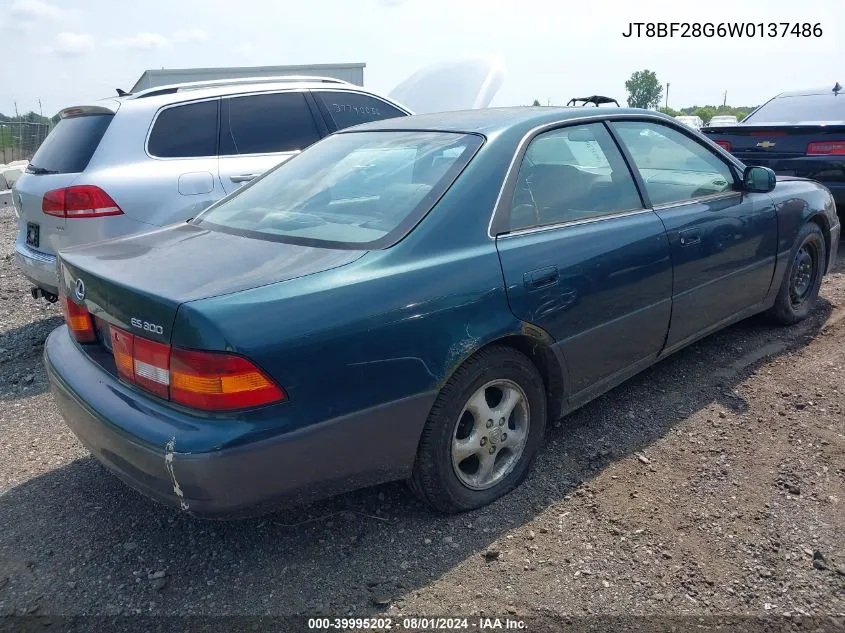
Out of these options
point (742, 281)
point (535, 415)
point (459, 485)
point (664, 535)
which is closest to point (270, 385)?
point (459, 485)

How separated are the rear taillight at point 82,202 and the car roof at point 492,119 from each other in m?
1.83

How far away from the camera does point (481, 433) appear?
→ 273 cm

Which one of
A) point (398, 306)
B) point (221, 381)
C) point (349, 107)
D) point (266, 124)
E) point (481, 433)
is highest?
point (349, 107)

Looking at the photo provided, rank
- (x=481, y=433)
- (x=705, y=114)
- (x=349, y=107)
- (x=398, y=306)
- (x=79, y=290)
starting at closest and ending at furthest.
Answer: (x=398, y=306) → (x=79, y=290) → (x=481, y=433) → (x=349, y=107) → (x=705, y=114)

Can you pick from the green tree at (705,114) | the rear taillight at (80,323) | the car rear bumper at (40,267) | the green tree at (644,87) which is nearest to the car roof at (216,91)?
the car rear bumper at (40,267)

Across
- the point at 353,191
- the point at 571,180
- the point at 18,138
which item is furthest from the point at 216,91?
the point at 18,138

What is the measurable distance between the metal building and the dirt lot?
1055 cm

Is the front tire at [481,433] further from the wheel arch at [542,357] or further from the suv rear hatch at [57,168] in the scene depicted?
the suv rear hatch at [57,168]

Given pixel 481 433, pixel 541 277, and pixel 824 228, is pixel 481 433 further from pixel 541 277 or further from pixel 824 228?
pixel 824 228

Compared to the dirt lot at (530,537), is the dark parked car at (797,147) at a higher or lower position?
higher

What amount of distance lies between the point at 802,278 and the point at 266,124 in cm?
401

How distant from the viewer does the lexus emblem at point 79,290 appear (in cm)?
258

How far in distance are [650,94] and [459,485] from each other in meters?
84.7

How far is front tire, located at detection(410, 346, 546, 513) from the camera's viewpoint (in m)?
2.55
